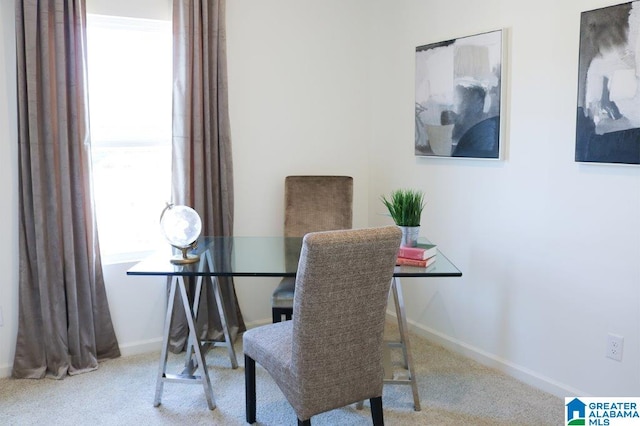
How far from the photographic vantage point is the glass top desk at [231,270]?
2.36 metres

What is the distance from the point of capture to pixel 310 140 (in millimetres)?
3793

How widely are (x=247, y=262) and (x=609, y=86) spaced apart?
1745mm

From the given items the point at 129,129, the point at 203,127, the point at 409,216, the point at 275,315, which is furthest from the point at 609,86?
the point at 129,129

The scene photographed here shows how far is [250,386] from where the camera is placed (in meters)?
2.49

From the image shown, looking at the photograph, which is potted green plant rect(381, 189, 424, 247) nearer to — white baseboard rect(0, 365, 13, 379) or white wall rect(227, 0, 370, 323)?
white wall rect(227, 0, 370, 323)

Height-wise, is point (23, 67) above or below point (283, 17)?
below

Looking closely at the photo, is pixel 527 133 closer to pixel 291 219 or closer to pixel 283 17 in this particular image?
pixel 291 219

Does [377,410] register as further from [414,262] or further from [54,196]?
[54,196]

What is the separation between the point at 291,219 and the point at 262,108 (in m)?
0.74

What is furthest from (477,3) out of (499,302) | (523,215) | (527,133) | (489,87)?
(499,302)

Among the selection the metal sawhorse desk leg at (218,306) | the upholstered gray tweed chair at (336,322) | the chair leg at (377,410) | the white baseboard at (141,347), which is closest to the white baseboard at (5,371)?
the white baseboard at (141,347)

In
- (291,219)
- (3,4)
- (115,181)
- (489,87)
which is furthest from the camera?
(291,219)

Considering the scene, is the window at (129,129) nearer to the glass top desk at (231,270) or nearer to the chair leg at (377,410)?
the glass top desk at (231,270)

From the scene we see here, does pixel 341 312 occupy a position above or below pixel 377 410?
above
